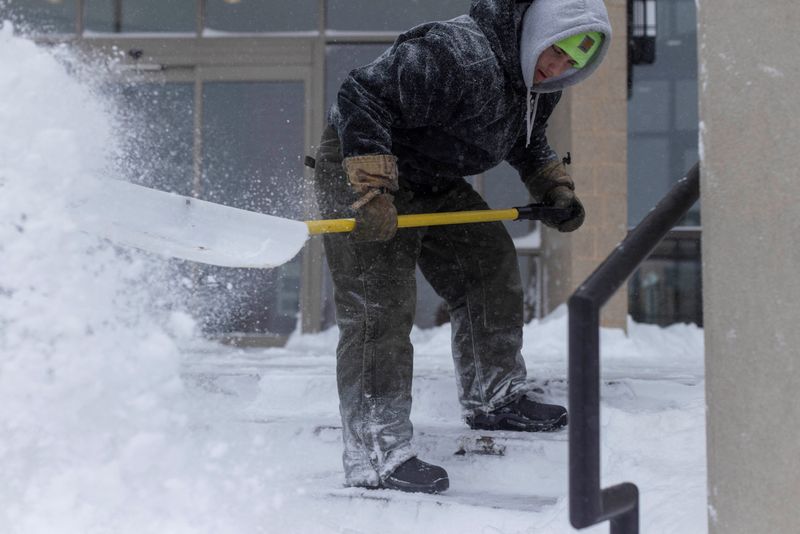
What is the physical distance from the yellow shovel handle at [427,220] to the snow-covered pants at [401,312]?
0.30 feet

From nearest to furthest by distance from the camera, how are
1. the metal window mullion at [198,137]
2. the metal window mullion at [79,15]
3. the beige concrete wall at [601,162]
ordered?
1. the beige concrete wall at [601,162]
2. the metal window mullion at [198,137]
3. the metal window mullion at [79,15]

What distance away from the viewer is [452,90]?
2.42m

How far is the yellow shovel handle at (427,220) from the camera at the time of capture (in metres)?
2.44

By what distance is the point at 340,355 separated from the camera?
103 inches

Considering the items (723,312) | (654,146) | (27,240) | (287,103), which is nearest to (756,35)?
(723,312)

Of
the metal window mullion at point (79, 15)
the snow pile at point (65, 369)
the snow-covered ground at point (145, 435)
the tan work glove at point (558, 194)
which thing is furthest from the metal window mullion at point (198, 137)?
the tan work glove at point (558, 194)

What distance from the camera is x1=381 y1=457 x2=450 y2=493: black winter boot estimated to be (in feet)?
8.07

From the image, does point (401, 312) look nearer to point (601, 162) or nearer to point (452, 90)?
point (452, 90)

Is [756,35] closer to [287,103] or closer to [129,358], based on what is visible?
[129,358]

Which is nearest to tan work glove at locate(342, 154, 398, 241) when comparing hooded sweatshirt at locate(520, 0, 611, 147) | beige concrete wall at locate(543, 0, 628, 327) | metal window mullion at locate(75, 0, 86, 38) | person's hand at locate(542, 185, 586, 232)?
hooded sweatshirt at locate(520, 0, 611, 147)

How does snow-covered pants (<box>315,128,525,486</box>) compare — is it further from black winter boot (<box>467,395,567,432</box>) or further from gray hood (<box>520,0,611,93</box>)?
gray hood (<box>520,0,611,93</box>)

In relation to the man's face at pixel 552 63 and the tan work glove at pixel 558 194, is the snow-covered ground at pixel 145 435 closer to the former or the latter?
the tan work glove at pixel 558 194

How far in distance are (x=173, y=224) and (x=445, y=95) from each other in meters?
0.97

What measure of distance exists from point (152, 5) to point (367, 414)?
4793mm
